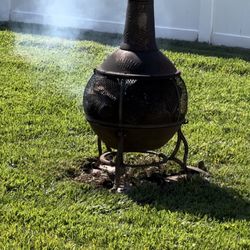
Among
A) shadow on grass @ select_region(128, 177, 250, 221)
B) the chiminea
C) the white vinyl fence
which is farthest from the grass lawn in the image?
the white vinyl fence

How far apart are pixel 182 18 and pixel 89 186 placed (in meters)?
6.11

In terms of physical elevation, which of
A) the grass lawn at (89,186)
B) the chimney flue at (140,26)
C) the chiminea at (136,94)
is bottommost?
the grass lawn at (89,186)

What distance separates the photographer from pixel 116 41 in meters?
9.70

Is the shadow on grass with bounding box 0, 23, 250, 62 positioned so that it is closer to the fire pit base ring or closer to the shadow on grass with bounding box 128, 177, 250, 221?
the fire pit base ring

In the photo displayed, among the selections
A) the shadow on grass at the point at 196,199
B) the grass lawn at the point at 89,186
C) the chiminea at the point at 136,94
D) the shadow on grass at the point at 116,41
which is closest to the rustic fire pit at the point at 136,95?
the chiminea at the point at 136,94

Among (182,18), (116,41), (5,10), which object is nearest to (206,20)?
(182,18)

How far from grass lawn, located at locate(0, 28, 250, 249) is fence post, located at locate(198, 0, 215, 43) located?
1.60 m

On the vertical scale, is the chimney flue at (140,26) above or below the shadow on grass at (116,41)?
above

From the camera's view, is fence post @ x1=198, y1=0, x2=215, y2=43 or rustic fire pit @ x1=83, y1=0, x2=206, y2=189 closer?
rustic fire pit @ x1=83, y1=0, x2=206, y2=189

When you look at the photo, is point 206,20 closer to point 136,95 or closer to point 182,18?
point 182,18

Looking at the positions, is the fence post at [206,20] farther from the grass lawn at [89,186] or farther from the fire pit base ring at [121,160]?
the fire pit base ring at [121,160]

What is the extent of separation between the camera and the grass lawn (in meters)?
3.88

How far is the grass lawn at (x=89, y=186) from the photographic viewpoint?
388cm

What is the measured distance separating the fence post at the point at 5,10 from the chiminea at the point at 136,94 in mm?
6710
